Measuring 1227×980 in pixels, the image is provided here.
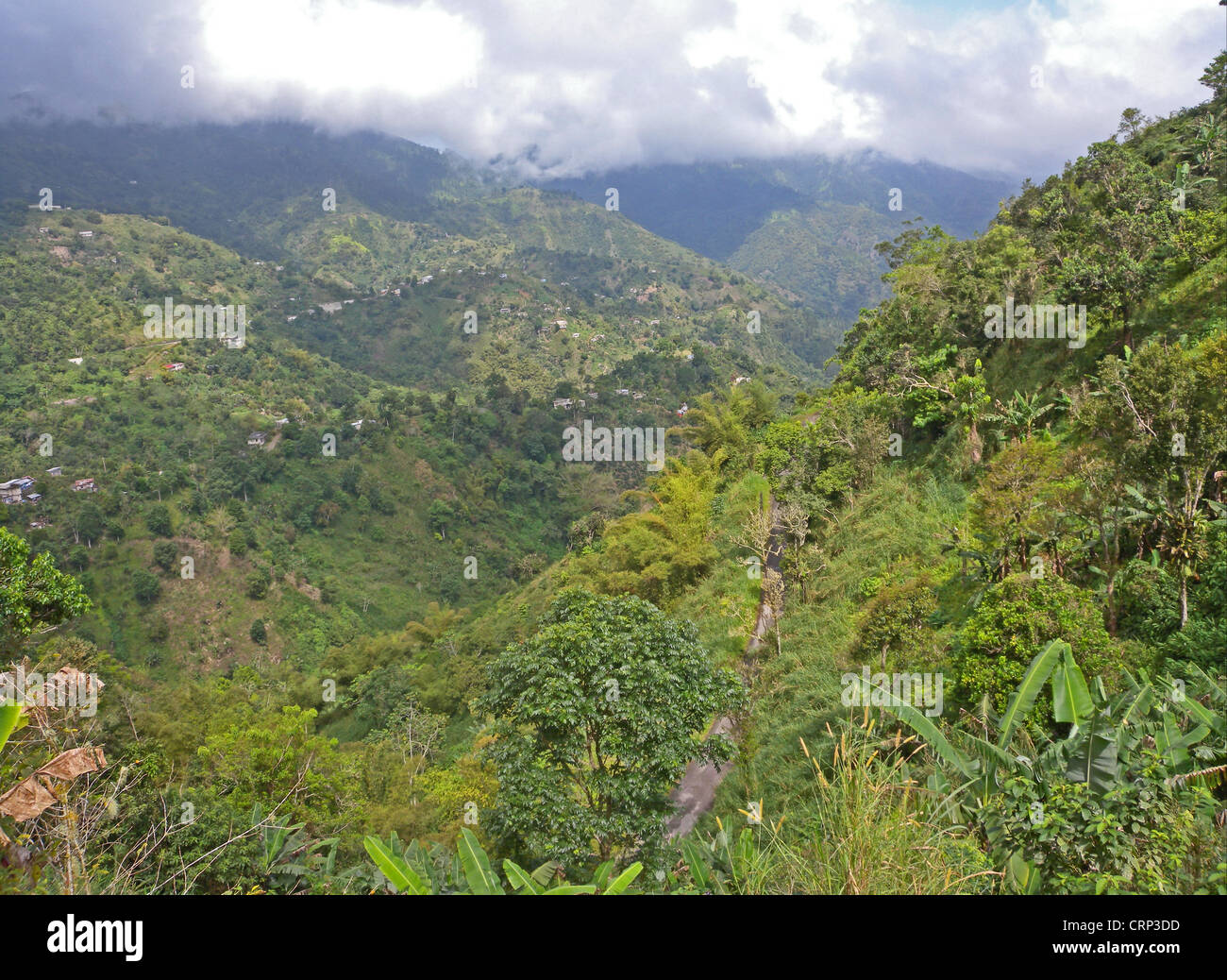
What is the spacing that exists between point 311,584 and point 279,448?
67.9 ft

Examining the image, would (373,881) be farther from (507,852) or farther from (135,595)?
(135,595)

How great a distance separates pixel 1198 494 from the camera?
7.75 meters

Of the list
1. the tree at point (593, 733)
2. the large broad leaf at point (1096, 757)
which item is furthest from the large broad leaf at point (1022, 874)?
the tree at point (593, 733)

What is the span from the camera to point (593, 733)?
790 cm

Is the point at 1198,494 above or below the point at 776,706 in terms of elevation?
above

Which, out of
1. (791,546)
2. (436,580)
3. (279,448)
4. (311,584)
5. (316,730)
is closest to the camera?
(791,546)

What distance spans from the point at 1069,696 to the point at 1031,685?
27cm

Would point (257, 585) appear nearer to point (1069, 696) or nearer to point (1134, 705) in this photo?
point (1069, 696)

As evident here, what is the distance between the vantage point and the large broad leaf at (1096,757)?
373cm

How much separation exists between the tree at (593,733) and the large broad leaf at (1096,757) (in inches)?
176

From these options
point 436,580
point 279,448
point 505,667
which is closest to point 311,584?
point 436,580

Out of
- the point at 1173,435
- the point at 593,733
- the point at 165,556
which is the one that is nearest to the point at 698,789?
the point at 593,733
